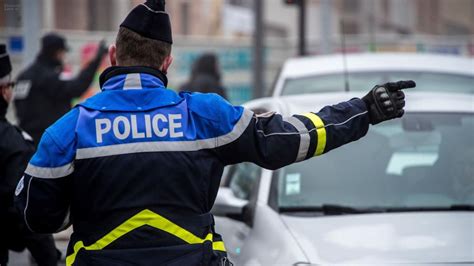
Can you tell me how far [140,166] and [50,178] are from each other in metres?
0.29

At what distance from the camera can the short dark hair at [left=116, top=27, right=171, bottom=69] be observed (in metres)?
3.44

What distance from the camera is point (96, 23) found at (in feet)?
55.3

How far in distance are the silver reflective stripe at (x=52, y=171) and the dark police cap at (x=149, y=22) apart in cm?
49

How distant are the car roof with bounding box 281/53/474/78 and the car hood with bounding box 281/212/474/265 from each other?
3.19 metres

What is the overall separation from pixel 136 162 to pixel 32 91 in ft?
21.0

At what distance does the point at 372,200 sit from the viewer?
5293mm

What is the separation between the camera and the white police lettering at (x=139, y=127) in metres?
3.31

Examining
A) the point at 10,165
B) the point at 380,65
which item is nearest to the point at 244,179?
the point at 10,165

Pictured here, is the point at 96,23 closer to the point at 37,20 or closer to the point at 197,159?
the point at 37,20

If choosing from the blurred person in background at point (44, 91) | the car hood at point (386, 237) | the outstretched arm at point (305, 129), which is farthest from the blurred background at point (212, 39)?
the car hood at point (386, 237)

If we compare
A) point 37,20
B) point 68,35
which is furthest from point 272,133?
point 68,35

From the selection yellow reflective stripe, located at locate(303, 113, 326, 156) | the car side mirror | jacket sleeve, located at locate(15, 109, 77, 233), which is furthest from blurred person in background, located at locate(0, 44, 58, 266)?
yellow reflective stripe, located at locate(303, 113, 326, 156)

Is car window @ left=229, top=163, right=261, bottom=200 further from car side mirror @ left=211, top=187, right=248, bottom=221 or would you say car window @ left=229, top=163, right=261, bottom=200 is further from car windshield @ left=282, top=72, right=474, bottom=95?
car windshield @ left=282, top=72, right=474, bottom=95

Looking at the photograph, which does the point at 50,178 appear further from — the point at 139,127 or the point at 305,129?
the point at 305,129
